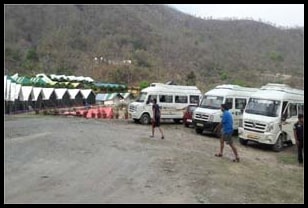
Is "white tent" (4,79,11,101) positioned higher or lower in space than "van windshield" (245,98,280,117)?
higher

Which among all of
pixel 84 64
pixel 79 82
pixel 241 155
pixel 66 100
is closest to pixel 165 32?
pixel 84 64

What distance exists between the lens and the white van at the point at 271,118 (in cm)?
1842

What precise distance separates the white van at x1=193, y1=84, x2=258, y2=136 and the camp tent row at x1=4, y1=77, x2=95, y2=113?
18.8 meters

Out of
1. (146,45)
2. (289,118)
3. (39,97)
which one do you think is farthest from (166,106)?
(146,45)

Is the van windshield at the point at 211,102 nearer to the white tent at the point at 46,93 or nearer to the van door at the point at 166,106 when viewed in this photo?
the van door at the point at 166,106

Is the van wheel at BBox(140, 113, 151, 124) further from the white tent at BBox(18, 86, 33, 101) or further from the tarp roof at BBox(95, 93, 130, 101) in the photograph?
the tarp roof at BBox(95, 93, 130, 101)

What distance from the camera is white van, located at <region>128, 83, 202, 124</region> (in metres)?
25.6

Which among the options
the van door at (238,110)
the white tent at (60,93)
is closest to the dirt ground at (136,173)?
the van door at (238,110)

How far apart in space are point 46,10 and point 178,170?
132m

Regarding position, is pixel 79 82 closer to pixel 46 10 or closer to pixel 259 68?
pixel 259 68

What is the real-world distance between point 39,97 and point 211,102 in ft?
79.2

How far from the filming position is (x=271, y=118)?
1855 centimetres

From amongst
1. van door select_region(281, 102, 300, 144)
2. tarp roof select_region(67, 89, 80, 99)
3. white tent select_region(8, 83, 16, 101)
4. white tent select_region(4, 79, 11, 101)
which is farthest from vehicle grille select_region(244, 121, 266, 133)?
tarp roof select_region(67, 89, 80, 99)

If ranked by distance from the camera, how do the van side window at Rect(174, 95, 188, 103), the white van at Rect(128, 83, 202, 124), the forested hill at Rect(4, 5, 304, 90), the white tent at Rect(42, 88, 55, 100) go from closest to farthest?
1. the white van at Rect(128, 83, 202, 124)
2. the van side window at Rect(174, 95, 188, 103)
3. the white tent at Rect(42, 88, 55, 100)
4. the forested hill at Rect(4, 5, 304, 90)
